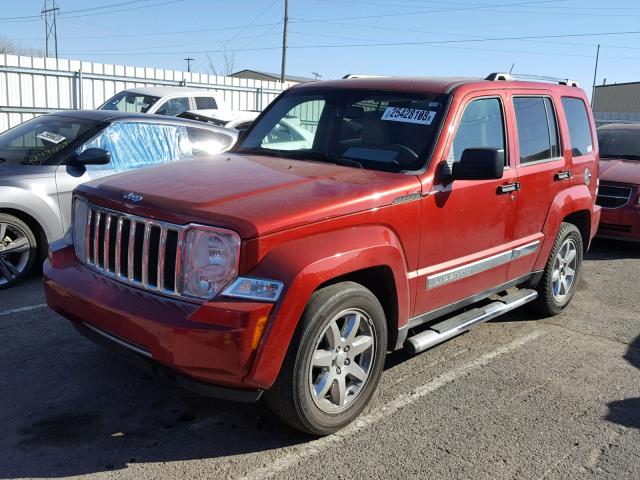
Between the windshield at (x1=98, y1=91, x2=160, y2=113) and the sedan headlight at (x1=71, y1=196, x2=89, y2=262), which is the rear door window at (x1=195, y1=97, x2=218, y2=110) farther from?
the sedan headlight at (x1=71, y1=196, x2=89, y2=262)

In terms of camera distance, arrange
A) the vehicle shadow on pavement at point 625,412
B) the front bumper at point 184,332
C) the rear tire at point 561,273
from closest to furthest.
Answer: the front bumper at point 184,332 < the vehicle shadow on pavement at point 625,412 < the rear tire at point 561,273

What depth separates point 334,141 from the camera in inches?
179

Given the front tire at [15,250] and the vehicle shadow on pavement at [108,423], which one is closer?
the vehicle shadow on pavement at [108,423]

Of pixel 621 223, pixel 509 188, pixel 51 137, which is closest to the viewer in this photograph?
pixel 509 188

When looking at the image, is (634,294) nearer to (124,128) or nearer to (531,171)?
(531,171)

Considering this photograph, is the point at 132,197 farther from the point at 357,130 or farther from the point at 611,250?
the point at 611,250

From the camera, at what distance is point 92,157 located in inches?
242

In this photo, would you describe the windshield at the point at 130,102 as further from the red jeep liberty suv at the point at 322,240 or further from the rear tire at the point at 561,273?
the rear tire at the point at 561,273

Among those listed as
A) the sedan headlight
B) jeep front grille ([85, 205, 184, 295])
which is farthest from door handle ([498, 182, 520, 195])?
the sedan headlight

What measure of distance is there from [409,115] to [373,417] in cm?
202

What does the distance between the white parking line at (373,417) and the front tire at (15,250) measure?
3843mm

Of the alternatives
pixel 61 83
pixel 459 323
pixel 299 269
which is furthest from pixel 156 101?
pixel 299 269

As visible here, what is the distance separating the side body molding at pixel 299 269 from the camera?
3049mm

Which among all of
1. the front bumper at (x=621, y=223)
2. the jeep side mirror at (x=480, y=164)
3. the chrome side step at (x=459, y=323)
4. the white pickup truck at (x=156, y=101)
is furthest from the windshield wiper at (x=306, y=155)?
the white pickup truck at (x=156, y=101)
